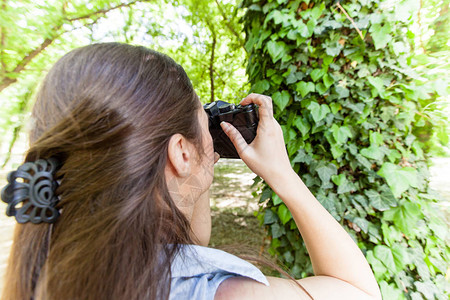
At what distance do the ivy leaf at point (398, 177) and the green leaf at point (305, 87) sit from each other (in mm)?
579

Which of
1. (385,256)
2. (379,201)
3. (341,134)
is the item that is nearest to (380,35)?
(341,134)

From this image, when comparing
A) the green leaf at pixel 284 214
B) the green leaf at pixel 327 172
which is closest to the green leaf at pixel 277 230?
the green leaf at pixel 284 214

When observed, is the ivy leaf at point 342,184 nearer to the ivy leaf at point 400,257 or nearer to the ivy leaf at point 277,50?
the ivy leaf at point 400,257

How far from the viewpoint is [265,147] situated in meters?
0.96

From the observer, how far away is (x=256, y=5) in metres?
1.50

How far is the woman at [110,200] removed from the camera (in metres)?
0.53

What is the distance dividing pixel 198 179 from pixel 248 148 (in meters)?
0.28

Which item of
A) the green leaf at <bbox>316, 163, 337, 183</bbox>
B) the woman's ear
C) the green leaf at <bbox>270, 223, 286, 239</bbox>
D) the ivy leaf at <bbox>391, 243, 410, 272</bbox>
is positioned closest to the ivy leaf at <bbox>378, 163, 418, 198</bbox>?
the green leaf at <bbox>316, 163, 337, 183</bbox>

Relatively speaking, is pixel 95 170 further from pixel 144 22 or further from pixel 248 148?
pixel 144 22

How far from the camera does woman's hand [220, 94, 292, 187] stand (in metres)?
0.93

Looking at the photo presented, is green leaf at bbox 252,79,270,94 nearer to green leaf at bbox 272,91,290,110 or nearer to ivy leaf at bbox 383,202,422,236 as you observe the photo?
green leaf at bbox 272,91,290,110

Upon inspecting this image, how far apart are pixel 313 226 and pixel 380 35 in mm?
1090

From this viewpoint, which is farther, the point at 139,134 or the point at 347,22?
the point at 347,22

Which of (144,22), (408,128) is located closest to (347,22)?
(408,128)
